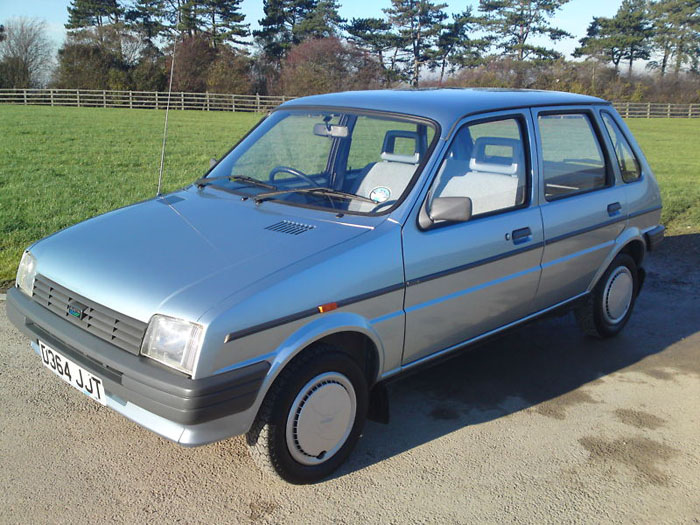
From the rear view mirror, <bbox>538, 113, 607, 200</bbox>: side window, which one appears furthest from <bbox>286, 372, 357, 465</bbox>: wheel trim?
<bbox>538, 113, 607, 200</bbox>: side window

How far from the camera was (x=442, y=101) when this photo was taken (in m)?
4.02

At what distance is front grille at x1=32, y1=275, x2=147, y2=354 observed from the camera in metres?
2.87

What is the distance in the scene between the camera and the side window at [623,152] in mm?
5039

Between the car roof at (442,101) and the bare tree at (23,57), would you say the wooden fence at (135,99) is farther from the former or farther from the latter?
the car roof at (442,101)

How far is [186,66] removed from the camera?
4528 centimetres

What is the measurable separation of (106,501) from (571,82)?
49.6m

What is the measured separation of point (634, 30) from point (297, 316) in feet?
208

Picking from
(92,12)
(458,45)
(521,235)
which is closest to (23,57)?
(92,12)

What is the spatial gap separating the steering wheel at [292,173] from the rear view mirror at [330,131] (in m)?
0.36

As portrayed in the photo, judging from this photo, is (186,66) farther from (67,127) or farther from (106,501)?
(106,501)

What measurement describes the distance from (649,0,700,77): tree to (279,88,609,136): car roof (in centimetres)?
5930

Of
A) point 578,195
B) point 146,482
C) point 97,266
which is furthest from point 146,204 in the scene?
point 578,195

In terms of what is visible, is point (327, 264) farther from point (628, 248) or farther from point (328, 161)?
point (628, 248)

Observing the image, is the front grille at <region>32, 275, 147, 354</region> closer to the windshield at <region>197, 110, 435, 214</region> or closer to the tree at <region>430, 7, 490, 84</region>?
the windshield at <region>197, 110, 435, 214</region>
